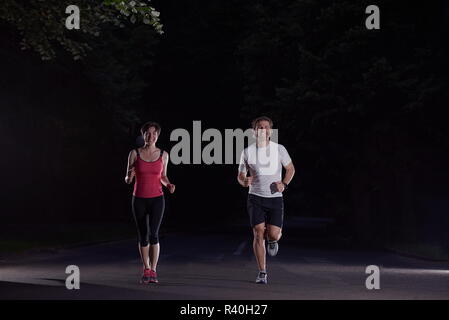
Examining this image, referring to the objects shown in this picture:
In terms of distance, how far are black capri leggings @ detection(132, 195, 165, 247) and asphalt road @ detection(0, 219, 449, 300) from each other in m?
0.82

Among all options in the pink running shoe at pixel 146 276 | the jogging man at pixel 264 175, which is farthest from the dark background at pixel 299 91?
→ the jogging man at pixel 264 175

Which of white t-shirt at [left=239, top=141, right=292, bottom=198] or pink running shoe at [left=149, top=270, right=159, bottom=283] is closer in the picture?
white t-shirt at [left=239, top=141, right=292, bottom=198]

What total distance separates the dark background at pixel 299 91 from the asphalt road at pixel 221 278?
8277 millimetres

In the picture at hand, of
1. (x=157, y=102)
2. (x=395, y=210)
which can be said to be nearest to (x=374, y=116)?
(x=395, y=210)

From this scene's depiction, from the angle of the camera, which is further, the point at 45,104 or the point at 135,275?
the point at 45,104

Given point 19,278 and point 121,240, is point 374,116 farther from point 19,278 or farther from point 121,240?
point 19,278

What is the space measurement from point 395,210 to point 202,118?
21.3 meters

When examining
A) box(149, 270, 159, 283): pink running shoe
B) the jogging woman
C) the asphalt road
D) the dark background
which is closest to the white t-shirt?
the jogging woman

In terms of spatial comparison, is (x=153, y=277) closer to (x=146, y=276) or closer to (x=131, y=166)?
(x=146, y=276)

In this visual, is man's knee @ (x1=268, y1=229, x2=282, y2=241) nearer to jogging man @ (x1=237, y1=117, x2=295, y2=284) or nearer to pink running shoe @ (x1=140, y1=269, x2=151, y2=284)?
jogging man @ (x1=237, y1=117, x2=295, y2=284)

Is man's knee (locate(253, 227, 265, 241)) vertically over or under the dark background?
under

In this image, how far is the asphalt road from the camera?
11.6 meters

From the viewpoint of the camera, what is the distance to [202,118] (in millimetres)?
56688

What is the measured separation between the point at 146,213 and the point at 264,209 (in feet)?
5.38
